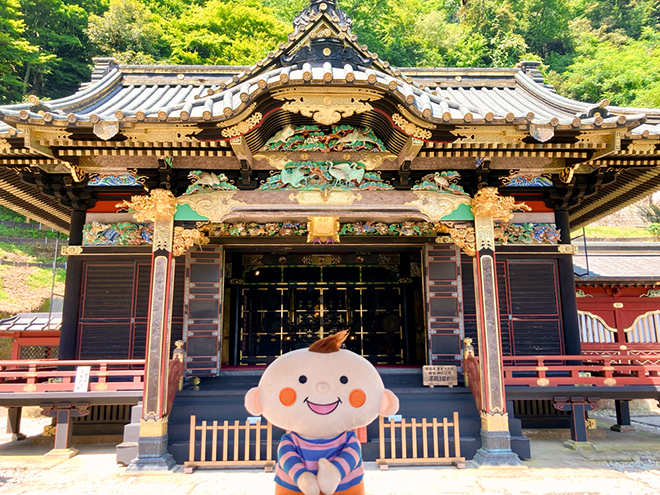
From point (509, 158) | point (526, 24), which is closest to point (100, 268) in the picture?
point (509, 158)

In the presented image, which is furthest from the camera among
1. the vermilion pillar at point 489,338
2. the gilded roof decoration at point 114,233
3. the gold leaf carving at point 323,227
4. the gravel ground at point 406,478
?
the gilded roof decoration at point 114,233

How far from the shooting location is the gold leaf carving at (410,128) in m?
6.83

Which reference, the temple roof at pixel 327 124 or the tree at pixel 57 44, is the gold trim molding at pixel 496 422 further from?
the tree at pixel 57 44

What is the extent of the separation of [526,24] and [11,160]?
141 feet

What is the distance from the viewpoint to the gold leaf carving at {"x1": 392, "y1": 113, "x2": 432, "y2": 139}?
6828 mm

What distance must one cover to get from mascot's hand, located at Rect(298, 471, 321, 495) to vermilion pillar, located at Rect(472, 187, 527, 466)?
4.66m

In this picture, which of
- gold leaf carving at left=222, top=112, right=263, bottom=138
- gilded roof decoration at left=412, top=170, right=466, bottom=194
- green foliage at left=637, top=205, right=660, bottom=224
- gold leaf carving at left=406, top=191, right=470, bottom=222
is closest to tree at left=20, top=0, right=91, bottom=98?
gold leaf carving at left=222, top=112, right=263, bottom=138

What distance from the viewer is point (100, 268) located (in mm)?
9305

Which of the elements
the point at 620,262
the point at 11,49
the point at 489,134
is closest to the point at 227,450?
the point at 489,134

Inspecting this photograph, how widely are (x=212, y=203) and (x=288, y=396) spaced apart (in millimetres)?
4989

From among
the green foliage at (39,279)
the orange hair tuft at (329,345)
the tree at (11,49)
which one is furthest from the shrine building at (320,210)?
→ the tree at (11,49)

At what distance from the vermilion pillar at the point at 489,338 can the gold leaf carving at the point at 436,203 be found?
30 cm

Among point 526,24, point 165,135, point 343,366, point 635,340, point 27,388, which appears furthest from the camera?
point 526,24

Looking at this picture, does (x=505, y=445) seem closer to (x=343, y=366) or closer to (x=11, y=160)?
(x=343, y=366)
